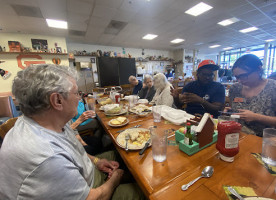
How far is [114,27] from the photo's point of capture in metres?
3.92

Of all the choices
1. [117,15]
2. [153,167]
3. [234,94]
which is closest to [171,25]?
[117,15]

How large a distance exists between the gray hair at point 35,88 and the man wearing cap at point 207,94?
1.44m

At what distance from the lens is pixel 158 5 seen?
273 centimetres

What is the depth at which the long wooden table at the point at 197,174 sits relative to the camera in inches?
19.1

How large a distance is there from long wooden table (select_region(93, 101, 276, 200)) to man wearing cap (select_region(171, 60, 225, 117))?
2.58 feet

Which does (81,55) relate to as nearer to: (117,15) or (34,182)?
(117,15)

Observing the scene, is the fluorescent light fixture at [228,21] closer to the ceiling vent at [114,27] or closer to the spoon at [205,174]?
the ceiling vent at [114,27]

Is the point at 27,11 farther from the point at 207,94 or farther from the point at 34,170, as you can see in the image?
the point at 207,94

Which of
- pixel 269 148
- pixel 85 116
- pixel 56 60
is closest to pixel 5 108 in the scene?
pixel 85 116

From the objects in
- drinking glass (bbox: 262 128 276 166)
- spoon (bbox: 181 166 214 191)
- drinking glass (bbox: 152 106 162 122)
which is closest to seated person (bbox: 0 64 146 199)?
Answer: spoon (bbox: 181 166 214 191)

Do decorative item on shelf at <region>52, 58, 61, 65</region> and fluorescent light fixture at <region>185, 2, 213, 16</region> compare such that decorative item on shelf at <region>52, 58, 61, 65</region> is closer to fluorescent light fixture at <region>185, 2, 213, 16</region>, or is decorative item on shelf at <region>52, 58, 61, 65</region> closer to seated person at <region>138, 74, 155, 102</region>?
seated person at <region>138, 74, 155, 102</region>

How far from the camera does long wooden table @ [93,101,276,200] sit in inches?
19.1

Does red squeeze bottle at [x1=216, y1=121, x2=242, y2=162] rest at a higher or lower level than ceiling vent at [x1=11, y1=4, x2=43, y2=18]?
lower

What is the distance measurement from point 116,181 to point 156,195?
45cm
